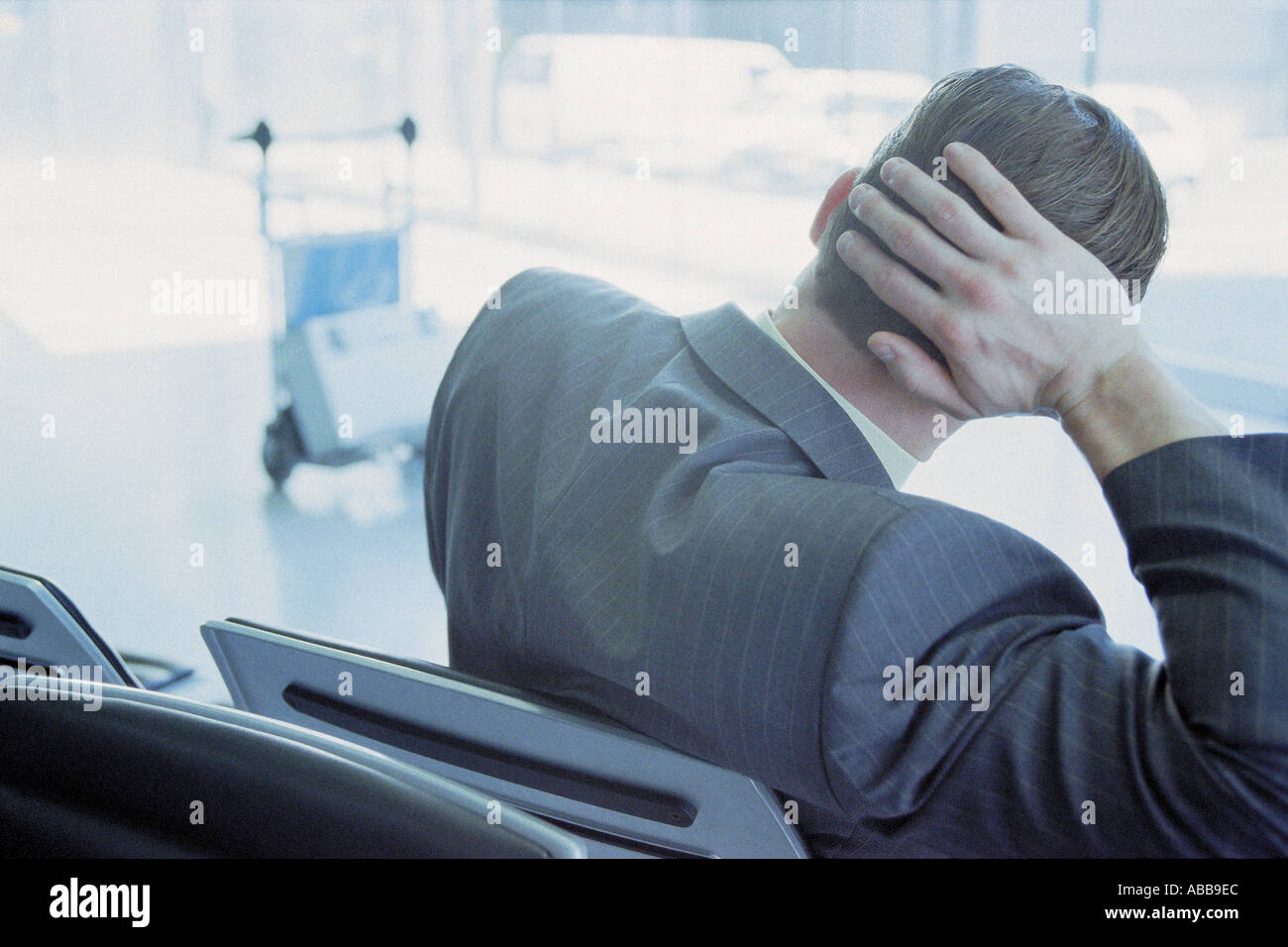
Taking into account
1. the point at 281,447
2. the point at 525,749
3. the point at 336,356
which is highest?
the point at 525,749

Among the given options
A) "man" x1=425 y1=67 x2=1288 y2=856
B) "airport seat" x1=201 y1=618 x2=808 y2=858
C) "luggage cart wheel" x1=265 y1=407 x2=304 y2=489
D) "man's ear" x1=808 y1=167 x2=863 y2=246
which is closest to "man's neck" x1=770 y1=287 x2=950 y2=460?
"man" x1=425 y1=67 x2=1288 y2=856

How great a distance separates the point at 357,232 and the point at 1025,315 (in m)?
3.40

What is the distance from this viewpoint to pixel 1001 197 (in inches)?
29.5

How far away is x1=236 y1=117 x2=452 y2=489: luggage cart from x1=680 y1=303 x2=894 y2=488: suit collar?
2.84 m

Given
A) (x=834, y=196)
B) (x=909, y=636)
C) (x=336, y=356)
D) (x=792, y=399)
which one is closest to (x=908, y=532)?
(x=909, y=636)

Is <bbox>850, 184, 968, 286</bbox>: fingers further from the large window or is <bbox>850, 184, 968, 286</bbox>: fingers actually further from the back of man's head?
the large window

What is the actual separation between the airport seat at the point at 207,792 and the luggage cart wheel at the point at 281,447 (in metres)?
3.12

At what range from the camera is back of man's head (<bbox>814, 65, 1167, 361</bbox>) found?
759 millimetres

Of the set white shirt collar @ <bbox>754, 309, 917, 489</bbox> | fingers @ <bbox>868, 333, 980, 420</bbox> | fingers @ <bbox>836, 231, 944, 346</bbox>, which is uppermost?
fingers @ <bbox>836, 231, 944, 346</bbox>

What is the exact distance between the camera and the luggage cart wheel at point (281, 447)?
3574 mm

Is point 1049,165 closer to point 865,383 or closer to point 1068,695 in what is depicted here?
point 865,383

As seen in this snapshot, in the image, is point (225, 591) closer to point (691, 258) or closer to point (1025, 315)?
point (1025, 315)

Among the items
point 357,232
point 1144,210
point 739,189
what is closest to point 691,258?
point 739,189

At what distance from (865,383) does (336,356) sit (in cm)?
296
